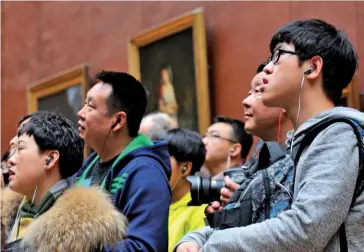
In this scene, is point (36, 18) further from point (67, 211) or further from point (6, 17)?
point (67, 211)

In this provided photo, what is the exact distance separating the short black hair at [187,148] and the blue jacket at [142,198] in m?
0.94

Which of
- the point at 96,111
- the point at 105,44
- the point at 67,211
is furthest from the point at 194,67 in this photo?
the point at 67,211

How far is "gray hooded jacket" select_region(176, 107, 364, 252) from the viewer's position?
1676 millimetres

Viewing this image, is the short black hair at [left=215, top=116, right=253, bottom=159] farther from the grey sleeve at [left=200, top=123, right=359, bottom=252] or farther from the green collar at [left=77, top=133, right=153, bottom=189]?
the grey sleeve at [left=200, top=123, right=359, bottom=252]

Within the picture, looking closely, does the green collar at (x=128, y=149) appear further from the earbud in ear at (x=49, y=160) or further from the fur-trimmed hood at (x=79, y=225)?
the fur-trimmed hood at (x=79, y=225)

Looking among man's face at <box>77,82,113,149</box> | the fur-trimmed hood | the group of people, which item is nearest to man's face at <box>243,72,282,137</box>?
the group of people

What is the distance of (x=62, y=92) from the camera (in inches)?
276

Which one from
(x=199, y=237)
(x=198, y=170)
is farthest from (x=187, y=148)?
(x=199, y=237)

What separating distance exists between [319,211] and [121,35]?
16.3ft

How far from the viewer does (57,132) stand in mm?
3014

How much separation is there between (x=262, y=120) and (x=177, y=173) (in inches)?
39.3

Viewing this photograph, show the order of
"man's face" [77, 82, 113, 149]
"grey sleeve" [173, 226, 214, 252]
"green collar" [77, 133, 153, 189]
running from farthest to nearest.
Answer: "man's face" [77, 82, 113, 149]
"green collar" [77, 133, 153, 189]
"grey sleeve" [173, 226, 214, 252]

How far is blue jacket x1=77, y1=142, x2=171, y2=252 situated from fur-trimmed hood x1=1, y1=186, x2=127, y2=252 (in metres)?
0.07

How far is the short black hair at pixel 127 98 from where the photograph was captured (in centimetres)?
296
